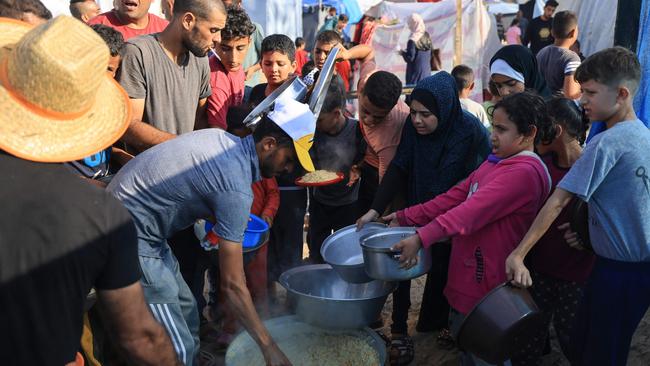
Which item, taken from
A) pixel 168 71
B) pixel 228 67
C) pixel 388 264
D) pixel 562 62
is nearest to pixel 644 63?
pixel 562 62

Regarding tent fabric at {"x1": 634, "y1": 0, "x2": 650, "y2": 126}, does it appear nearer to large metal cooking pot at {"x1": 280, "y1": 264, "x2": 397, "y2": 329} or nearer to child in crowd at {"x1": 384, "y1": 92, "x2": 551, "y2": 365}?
child in crowd at {"x1": 384, "y1": 92, "x2": 551, "y2": 365}

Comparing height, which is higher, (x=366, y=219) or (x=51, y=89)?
(x=51, y=89)

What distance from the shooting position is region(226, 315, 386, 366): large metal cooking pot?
2.86 m

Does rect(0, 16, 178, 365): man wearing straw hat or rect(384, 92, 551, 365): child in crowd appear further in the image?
rect(384, 92, 551, 365): child in crowd

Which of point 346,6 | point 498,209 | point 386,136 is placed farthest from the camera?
point 346,6

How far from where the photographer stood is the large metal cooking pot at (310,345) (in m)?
2.86

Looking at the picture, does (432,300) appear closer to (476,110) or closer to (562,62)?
(476,110)

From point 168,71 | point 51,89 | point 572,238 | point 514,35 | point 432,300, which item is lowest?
point 514,35

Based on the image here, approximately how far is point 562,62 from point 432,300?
119 inches

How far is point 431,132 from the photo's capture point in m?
3.32

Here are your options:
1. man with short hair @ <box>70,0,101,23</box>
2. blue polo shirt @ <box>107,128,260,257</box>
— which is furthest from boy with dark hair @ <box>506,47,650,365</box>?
man with short hair @ <box>70,0,101,23</box>

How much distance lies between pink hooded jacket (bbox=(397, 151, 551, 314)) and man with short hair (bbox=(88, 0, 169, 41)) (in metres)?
2.99

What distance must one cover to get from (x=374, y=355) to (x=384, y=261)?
0.54 m

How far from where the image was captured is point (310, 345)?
3105 mm
